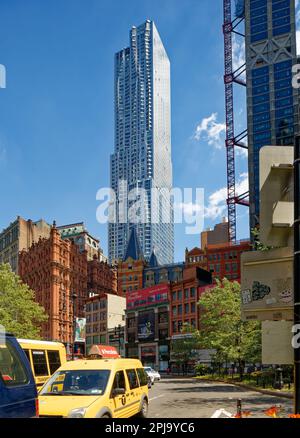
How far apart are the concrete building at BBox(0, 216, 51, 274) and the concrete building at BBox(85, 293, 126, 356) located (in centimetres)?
3119

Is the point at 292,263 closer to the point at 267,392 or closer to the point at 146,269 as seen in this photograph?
the point at 267,392

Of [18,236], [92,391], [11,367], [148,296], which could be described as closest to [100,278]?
[18,236]

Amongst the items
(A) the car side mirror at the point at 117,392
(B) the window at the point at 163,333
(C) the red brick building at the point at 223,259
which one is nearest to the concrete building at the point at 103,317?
(B) the window at the point at 163,333

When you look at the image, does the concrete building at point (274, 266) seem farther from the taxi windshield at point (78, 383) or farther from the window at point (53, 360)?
the window at point (53, 360)

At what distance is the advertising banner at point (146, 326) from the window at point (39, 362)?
7833 centimetres

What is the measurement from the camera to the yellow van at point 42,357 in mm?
17938

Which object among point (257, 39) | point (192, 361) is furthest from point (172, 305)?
point (257, 39)

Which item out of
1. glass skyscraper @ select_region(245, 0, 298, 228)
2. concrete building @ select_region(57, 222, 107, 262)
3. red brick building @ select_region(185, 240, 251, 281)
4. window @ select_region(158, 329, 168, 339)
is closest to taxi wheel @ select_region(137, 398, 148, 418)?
window @ select_region(158, 329, 168, 339)

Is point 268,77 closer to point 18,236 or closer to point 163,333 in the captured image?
point 163,333

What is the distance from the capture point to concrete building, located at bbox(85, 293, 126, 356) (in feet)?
367

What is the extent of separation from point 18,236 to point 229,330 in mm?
109219

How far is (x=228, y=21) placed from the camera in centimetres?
14012

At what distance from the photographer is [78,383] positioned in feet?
37.3
